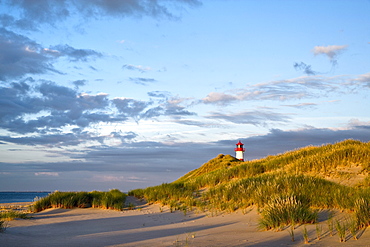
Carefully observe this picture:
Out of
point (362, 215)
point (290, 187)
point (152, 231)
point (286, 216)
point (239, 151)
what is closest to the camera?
point (362, 215)

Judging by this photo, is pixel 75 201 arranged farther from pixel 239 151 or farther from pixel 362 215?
pixel 239 151

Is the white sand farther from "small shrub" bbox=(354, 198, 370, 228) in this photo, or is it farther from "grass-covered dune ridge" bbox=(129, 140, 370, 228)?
"grass-covered dune ridge" bbox=(129, 140, 370, 228)

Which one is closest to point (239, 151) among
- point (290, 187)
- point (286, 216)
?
point (290, 187)

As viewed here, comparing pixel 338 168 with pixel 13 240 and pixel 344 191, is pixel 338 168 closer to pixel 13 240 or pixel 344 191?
pixel 344 191

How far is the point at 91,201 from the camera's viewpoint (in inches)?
712

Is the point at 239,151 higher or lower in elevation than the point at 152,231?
higher

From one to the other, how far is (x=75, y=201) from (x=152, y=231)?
8444mm

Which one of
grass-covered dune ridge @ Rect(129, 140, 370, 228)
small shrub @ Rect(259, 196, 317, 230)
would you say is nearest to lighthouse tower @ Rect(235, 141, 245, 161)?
grass-covered dune ridge @ Rect(129, 140, 370, 228)

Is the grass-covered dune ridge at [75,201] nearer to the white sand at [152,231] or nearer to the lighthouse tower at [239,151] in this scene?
the white sand at [152,231]

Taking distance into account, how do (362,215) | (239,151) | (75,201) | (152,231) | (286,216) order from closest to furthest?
(362,215)
(286,216)
(152,231)
(75,201)
(239,151)

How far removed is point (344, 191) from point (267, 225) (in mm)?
4034

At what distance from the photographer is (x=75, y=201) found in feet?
57.2

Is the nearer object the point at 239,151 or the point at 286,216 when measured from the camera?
the point at 286,216

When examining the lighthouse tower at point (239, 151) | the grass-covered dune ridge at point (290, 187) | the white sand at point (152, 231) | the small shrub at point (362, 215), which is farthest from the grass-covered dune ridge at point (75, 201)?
the lighthouse tower at point (239, 151)
